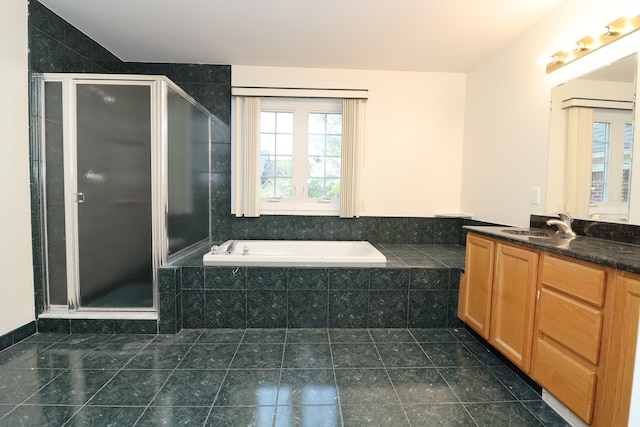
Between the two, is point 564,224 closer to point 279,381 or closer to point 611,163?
point 611,163

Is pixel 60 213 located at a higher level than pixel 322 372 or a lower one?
higher

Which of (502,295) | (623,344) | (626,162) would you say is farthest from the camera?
(502,295)

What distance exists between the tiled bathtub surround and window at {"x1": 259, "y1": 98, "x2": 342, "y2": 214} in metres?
1.09

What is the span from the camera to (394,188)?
340 centimetres

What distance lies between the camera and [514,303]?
1.76 m

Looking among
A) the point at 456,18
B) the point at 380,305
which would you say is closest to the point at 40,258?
the point at 380,305

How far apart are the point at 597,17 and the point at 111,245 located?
343cm

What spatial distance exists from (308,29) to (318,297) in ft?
6.86

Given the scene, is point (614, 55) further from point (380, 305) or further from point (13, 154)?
point (13, 154)

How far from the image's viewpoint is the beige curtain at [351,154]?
128 inches

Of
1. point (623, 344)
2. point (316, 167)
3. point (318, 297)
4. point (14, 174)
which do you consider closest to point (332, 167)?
point (316, 167)

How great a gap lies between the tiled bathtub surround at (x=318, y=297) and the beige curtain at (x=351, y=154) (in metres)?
1.01

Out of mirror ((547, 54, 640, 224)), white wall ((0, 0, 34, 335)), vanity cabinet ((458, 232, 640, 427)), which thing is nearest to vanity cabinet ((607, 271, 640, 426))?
vanity cabinet ((458, 232, 640, 427))

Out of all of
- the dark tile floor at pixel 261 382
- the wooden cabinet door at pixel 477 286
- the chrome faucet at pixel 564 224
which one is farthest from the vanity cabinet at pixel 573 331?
the chrome faucet at pixel 564 224
